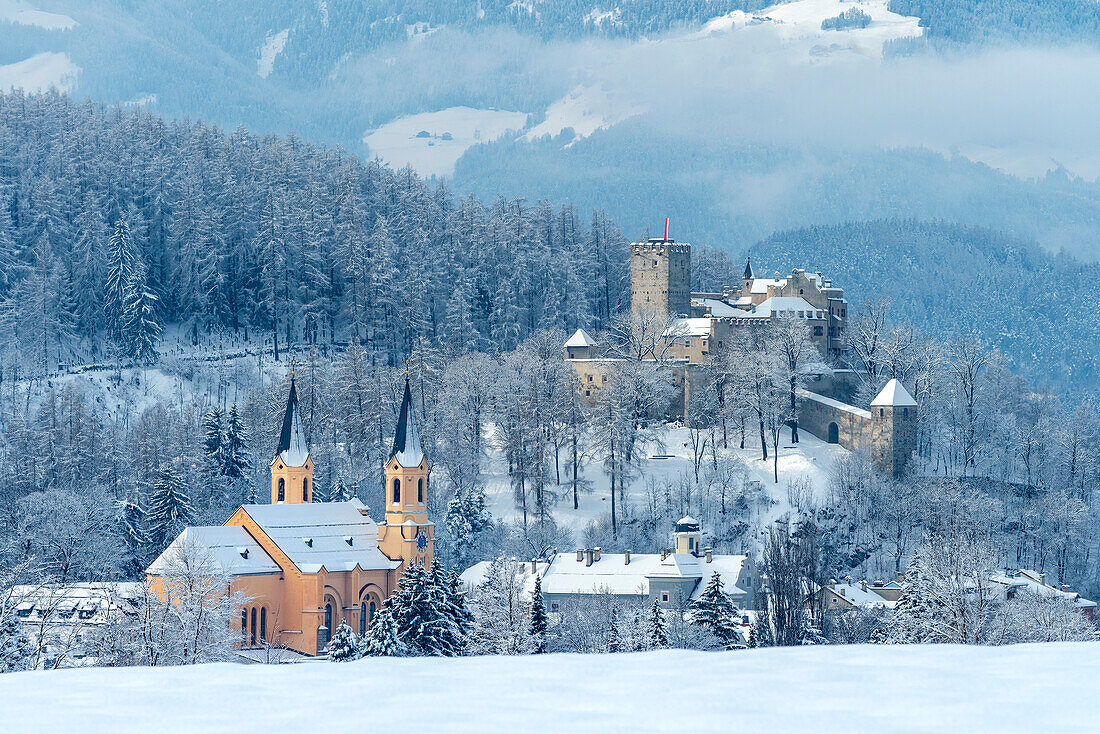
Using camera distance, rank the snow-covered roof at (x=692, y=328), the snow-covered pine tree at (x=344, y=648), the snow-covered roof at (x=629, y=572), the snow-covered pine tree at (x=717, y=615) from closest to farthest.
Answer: the snow-covered pine tree at (x=344, y=648)
the snow-covered pine tree at (x=717, y=615)
the snow-covered roof at (x=629, y=572)
the snow-covered roof at (x=692, y=328)

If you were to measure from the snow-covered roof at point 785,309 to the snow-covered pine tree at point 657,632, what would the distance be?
38.9 metres

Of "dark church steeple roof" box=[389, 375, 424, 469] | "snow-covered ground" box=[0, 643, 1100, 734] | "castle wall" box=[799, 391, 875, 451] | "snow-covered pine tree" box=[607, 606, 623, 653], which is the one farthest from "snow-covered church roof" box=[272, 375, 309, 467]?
"snow-covered ground" box=[0, 643, 1100, 734]

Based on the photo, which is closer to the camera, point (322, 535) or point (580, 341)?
point (322, 535)

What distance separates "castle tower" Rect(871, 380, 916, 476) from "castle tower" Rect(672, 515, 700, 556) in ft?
39.5

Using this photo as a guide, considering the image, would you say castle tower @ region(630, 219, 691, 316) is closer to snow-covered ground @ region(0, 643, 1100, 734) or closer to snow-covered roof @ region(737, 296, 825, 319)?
snow-covered roof @ region(737, 296, 825, 319)

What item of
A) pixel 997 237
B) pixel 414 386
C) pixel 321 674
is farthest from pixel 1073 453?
pixel 997 237

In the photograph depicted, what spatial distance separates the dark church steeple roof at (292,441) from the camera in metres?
70.3

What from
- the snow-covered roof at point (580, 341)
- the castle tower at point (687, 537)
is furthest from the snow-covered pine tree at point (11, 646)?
the snow-covered roof at point (580, 341)

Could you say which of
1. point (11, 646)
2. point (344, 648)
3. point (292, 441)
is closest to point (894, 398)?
point (292, 441)

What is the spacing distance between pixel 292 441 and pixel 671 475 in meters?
18.8

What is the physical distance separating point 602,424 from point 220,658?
40.3 metres

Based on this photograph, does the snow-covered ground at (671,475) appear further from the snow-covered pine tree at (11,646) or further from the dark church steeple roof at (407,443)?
the snow-covered pine tree at (11,646)

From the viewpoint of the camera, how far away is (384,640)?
4312 cm

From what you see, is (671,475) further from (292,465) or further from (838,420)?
(292,465)
